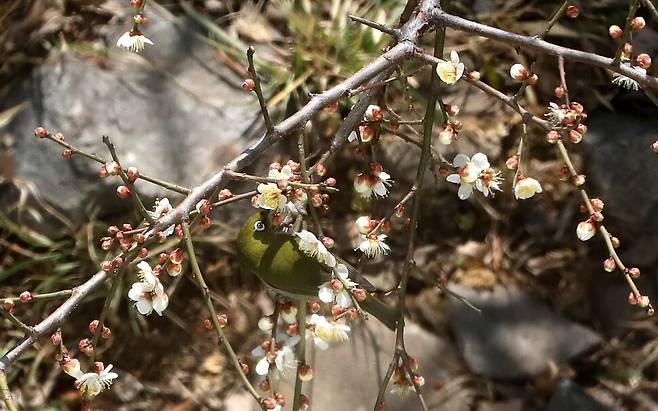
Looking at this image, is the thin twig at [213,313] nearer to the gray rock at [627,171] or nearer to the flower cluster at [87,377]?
the flower cluster at [87,377]

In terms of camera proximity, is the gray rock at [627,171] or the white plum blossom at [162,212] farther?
the gray rock at [627,171]

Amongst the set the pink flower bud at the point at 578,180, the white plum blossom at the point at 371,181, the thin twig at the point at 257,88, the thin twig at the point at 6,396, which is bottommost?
the thin twig at the point at 6,396

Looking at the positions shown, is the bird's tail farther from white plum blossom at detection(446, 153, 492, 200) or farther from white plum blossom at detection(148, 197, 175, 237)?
white plum blossom at detection(148, 197, 175, 237)

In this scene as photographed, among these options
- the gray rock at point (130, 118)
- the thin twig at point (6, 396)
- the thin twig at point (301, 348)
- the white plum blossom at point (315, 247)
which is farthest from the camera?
the gray rock at point (130, 118)

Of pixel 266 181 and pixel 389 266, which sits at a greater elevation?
pixel 389 266

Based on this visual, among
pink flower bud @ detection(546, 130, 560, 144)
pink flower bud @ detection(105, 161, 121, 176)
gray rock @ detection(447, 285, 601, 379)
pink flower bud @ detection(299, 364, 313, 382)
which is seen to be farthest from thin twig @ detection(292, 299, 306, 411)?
gray rock @ detection(447, 285, 601, 379)

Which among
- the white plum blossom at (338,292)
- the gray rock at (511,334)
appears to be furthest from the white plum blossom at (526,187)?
the gray rock at (511,334)

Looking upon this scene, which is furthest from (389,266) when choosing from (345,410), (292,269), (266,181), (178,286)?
(266,181)

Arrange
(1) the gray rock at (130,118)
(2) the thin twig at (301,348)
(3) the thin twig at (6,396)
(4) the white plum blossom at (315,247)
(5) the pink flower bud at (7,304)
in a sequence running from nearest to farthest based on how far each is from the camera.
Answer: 1. (3) the thin twig at (6,396)
2. (5) the pink flower bud at (7,304)
3. (4) the white plum blossom at (315,247)
4. (2) the thin twig at (301,348)
5. (1) the gray rock at (130,118)

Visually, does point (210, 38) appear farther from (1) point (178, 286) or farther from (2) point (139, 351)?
(2) point (139, 351)
